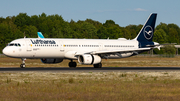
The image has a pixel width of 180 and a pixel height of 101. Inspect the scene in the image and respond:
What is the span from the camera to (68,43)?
46.2 m

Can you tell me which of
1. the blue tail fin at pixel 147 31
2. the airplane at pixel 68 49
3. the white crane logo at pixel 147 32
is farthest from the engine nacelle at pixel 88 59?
the white crane logo at pixel 147 32

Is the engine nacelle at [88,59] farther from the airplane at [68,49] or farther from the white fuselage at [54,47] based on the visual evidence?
the white fuselage at [54,47]

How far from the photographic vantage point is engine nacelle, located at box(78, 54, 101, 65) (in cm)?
4375

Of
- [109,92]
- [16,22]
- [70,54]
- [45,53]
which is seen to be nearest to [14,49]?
[45,53]

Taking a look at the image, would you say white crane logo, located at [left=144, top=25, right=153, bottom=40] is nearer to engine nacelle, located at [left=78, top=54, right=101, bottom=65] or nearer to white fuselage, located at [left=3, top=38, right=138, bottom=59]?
white fuselage, located at [left=3, top=38, right=138, bottom=59]

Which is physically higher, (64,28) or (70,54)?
(64,28)

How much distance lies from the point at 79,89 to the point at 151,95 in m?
4.72

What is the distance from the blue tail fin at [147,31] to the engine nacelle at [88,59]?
12068 millimetres

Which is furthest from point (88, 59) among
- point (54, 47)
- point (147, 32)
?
point (147, 32)

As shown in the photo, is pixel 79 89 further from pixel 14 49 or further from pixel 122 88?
pixel 14 49

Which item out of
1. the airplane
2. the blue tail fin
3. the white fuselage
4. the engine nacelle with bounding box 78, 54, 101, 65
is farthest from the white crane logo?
the engine nacelle with bounding box 78, 54, 101, 65

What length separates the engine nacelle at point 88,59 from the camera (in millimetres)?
43750

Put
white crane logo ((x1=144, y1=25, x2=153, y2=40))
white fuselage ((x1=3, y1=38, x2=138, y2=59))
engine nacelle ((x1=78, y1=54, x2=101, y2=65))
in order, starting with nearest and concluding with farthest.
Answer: white fuselage ((x1=3, y1=38, x2=138, y2=59))
engine nacelle ((x1=78, y1=54, x2=101, y2=65))
white crane logo ((x1=144, y1=25, x2=153, y2=40))

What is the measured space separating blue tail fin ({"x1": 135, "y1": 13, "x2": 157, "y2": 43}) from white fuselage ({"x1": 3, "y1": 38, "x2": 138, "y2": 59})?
5.13 meters
